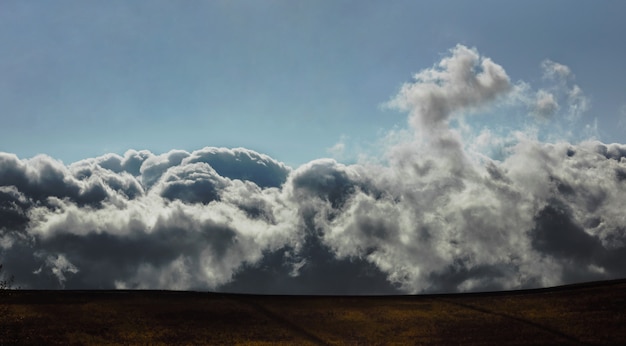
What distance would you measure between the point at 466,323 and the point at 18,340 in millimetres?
59253

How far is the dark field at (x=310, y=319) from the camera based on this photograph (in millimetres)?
69438

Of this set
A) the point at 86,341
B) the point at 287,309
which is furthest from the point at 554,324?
the point at 86,341

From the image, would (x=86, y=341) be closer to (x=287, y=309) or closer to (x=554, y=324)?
(x=287, y=309)

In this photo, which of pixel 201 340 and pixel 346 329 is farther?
pixel 346 329

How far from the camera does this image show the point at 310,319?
83.6 m

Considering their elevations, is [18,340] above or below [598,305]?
below

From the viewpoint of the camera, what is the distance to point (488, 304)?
90000 millimetres

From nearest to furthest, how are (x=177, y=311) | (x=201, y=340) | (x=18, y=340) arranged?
1. (x=18, y=340)
2. (x=201, y=340)
3. (x=177, y=311)

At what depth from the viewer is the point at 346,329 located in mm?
78062

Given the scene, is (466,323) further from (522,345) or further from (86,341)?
(86,341)

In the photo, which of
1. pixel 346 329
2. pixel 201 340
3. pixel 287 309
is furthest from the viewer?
pixel 287 309

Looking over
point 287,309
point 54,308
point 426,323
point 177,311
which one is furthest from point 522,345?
point 54,308

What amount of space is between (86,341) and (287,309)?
3352 centimetres

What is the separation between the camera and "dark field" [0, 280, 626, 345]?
6944cm
